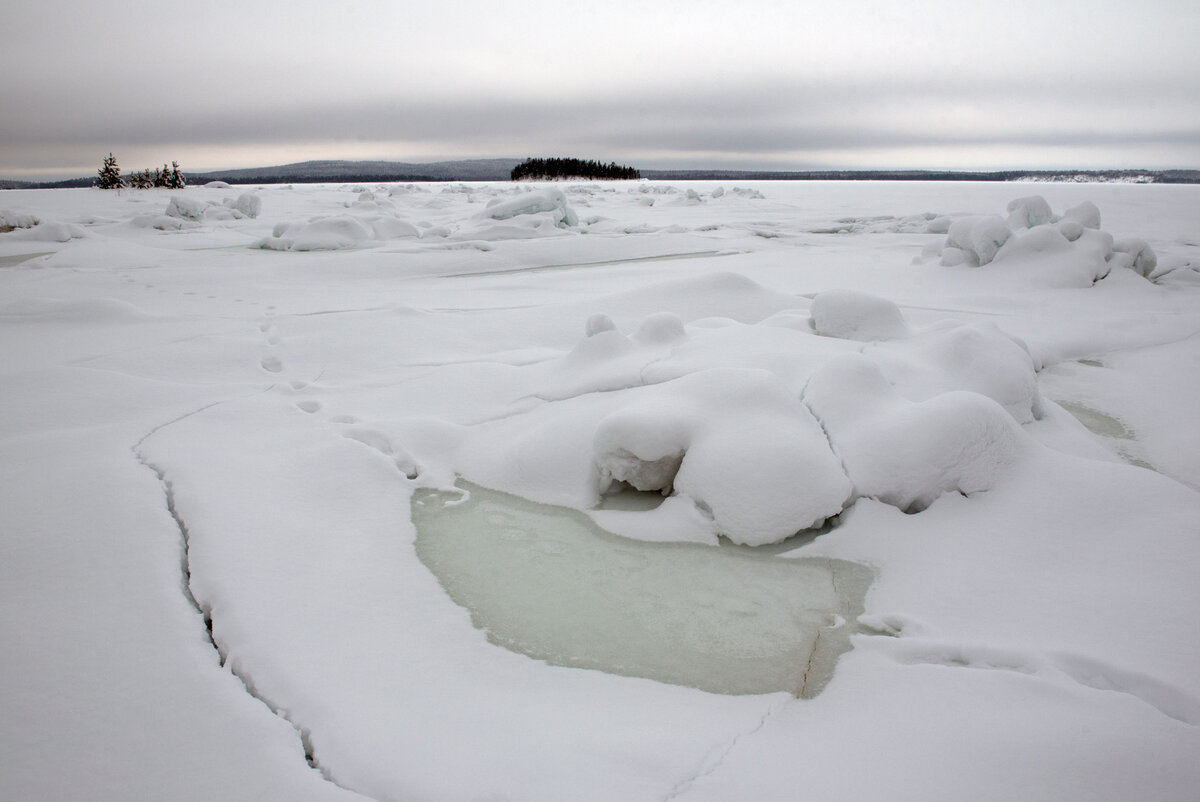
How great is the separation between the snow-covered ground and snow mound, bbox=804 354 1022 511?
10 millimetres

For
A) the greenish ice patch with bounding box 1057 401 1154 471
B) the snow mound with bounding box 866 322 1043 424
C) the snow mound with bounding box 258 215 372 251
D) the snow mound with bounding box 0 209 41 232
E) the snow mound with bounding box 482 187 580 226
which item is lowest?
the greenish ice patch with bounding box 1057 401 1154 471

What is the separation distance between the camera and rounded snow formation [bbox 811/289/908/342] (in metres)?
3.26

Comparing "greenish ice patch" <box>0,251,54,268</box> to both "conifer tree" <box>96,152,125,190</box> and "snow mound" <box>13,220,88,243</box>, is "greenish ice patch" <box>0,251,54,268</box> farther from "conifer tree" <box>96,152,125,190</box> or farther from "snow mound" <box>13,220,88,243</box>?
"conifer tree" <box>96,152,125,190</box>

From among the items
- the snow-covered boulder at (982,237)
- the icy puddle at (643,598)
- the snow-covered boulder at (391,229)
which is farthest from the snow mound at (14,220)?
the snow-covered boulder at (982,237)

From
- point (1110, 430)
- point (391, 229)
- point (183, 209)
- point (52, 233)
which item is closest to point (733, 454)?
point (1110, 430)

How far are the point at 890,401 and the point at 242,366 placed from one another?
113 inches

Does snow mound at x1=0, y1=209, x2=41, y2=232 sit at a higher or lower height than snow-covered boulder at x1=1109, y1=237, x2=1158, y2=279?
higher

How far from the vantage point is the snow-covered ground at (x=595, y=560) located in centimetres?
112

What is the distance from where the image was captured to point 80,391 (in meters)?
2.58

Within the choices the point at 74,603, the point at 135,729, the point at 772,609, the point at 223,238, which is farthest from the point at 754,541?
the point at 223,238

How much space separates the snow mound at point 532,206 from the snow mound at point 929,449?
7704mm

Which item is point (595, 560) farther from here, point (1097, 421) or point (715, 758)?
point (1097, 421)

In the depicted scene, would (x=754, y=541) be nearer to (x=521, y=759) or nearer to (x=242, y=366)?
(x=521, y=759)

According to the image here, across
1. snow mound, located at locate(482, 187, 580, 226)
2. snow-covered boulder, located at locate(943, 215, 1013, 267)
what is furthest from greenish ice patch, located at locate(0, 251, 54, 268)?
snow-covered boulder, located at locate(943, 215, 1013, 267)
